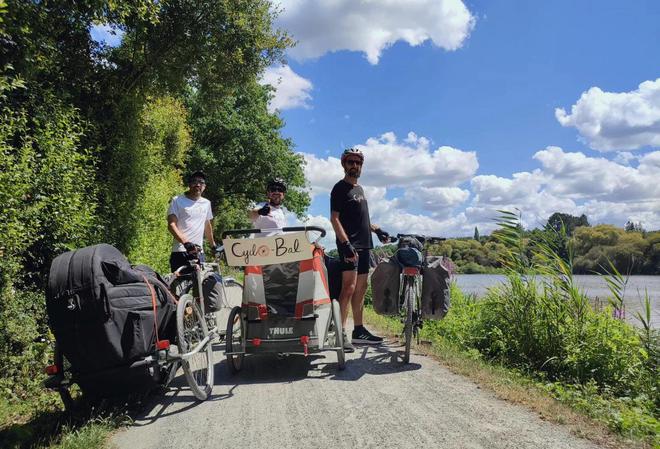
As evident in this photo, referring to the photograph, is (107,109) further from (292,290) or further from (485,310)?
(485,310)

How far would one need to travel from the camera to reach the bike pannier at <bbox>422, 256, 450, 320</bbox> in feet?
17.4

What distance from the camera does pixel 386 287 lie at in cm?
552

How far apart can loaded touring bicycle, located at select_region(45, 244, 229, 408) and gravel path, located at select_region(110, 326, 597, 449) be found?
1.49 feet

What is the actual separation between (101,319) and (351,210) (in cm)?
316

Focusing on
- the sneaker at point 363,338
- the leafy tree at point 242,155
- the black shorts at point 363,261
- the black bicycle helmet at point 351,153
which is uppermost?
the leafy tree at point 242,155

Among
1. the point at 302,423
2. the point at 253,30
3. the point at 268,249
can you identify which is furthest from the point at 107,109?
the point at 302,423

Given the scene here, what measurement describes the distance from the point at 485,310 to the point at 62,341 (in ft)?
17.3

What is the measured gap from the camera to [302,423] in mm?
3410

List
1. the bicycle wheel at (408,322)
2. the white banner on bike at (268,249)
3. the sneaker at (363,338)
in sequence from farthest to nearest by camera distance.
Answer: the sneaker at (363,338) → the bicycle wheel at (408,322) → the white banner on bike at (268,249)

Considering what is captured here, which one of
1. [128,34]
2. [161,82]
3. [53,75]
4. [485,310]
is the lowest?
[485,310]

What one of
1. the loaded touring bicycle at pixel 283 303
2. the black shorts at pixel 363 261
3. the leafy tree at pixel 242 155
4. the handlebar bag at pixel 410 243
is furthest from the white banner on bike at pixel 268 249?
the leafy tree at pixel 242 155

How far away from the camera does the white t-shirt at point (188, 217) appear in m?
5.33

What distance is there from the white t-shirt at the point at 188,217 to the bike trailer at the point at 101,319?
186 centimetres

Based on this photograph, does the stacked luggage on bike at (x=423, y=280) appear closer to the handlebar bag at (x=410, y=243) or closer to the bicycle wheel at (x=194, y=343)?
the handlebar bag at (x=410, y=243)
